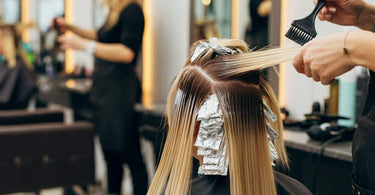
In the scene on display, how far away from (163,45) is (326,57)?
7.68 feet

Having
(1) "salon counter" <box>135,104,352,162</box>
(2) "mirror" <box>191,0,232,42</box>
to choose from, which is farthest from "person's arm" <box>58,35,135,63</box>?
(1) "salon counter" <box>135,104,352,162</box>

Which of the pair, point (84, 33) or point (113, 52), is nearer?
point (113, 52)

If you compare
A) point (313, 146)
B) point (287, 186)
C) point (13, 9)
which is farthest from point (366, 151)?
point (13, 9)

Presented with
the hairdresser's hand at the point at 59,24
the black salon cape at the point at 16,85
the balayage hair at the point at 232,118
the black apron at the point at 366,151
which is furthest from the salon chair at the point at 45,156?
the black apron at the point at 366,151

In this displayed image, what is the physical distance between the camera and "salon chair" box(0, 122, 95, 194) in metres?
2.72

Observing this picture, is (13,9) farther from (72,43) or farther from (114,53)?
(114,53)

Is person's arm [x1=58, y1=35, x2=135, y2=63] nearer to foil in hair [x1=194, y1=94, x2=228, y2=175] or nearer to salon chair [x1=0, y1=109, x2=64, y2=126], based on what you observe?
salon chair [x1=0, y1=109, x2=64, y2=126]

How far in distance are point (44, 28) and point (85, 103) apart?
3.21m

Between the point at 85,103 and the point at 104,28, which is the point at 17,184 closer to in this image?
the point at 104,28

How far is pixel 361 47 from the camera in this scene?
0.85 m

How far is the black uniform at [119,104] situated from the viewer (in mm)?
2670

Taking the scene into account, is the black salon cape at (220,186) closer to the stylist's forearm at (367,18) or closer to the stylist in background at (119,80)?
the stylist's forearm at (367,18)

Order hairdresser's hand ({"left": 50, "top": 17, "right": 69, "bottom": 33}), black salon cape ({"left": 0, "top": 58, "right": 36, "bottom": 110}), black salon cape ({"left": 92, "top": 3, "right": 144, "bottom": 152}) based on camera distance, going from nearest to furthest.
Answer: black salon cape ({"left": 92, "top": 3, "right": 144, "bottom": 152})
hairdresser's hand ({"left": 50, "top": 17, "right": 69, "bottom": 33})
black salon cape ({"left": 0, "top": 58, "right": 36, "bottom": 110})

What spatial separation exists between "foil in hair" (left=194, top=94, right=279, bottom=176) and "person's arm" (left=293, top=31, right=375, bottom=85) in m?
0.23
